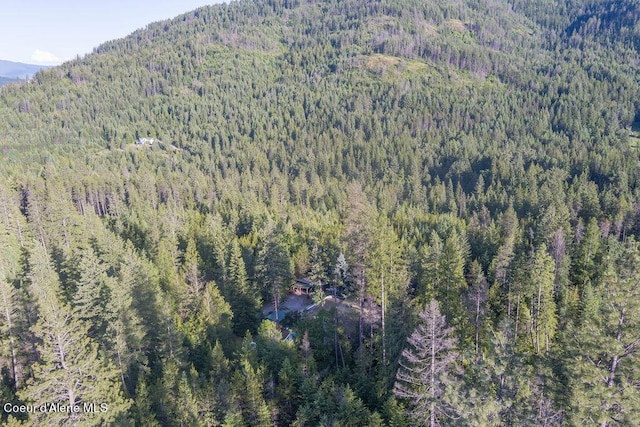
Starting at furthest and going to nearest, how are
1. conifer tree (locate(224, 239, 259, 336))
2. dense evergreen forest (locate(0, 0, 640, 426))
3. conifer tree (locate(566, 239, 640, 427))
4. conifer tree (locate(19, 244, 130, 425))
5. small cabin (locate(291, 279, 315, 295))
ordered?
small cabin (locate(291, 279, 315, 295)), conifer tree (locate(224, 239, 259, 336)), dense evergreen forest (locate(0, 0, 640, 426)), conifer tree (locate(19, 244, 130, 425)), conifer tree (locate(566, 239, 640, 427))

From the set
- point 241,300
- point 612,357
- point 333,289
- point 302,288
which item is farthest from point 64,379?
point 302,288

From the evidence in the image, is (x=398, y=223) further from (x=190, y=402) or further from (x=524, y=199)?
(x=190, y=402)

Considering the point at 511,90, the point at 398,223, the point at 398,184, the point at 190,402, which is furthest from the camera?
the point at 511,90

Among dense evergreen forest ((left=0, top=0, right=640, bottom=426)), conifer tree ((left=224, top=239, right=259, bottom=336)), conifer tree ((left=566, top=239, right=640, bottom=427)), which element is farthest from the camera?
conifer tree ((left=224, top=239, right=259, bottom=336))

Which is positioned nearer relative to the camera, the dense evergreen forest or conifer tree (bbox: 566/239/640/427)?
conifer tree (bbox: 566/239/640/427)

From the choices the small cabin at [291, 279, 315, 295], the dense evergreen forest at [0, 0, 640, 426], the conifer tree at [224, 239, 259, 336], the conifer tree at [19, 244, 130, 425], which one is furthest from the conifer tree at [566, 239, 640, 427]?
the small cabin at [291, 279, 315, 295]

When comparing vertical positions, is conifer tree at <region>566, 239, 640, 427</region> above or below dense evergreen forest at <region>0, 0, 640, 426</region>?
above

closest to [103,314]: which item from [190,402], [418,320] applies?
[190,402]

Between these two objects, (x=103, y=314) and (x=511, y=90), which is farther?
(x=511, y=90)

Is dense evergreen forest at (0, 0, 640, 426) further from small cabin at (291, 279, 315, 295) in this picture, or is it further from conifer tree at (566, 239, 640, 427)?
small cabin at (291, 279, 315, 295)

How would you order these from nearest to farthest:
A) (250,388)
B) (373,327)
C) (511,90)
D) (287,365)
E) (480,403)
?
(480,403), (250,388), (287,365), (373,327), (511,90)
